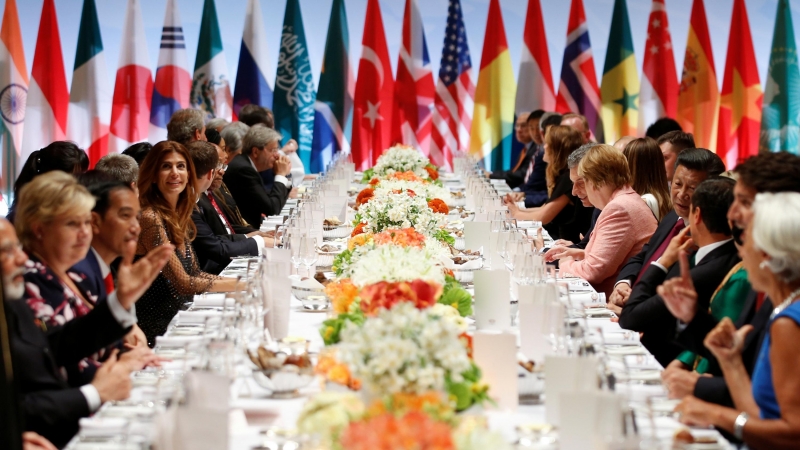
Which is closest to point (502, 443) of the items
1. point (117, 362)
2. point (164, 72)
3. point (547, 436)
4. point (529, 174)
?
point (547, 436)

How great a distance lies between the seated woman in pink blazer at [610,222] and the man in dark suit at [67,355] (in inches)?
91.9

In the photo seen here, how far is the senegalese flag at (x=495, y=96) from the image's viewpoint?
1048 centimetres

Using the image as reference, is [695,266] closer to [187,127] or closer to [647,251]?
[647,251]

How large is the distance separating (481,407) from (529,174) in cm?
593

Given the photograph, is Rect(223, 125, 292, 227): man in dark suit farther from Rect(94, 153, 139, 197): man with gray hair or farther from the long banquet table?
the long banquet table

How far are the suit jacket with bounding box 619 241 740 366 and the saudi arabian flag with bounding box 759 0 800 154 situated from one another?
6435 millimetres

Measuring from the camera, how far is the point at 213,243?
488cm

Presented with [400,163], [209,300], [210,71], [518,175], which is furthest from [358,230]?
[210,71]

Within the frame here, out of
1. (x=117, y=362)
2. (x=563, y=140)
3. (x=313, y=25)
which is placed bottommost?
(x=117, y=362)

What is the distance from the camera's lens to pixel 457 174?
9.62 meters

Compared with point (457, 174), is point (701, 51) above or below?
above

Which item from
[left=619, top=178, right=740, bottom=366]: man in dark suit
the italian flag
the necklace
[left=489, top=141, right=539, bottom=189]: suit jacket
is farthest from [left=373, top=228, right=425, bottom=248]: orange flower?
the italian flag

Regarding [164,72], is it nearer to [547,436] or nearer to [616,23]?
[616,23]

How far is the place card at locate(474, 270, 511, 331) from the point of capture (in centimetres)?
307
